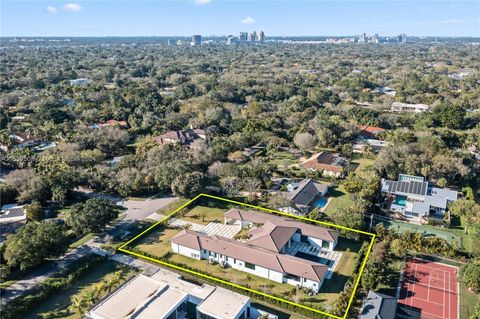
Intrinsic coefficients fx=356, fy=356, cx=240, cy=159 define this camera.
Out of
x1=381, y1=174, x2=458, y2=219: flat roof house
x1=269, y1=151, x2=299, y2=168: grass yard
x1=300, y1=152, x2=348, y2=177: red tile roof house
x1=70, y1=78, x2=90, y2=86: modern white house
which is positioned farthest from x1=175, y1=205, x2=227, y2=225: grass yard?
x1=70, y1=78, x2=90, y2=86: modern white house

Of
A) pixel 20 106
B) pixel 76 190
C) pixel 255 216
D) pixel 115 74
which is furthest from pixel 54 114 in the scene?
pixel 115 74

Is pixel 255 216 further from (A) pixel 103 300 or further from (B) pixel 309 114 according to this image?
(B) pixel 309 114

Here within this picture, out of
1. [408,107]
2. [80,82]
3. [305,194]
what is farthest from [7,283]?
[80,82]

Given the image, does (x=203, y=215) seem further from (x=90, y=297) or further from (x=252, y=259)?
(x=90, y=297)

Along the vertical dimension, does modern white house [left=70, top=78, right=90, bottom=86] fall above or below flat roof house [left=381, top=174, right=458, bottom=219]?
above

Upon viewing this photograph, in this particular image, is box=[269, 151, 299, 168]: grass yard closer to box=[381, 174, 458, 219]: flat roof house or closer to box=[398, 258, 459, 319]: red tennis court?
box=[381, 174, 458, 219]: flat roof house

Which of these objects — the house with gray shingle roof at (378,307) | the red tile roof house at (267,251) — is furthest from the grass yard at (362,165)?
the house with gray shingle roof at (378,307)

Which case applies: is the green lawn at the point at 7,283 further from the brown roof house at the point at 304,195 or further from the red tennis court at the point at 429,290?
the red tennis court at the point at 429,290
